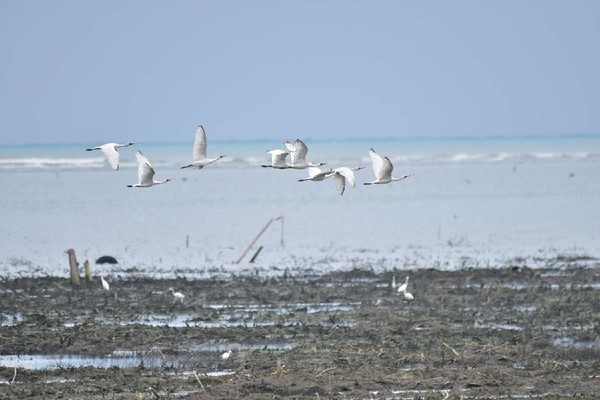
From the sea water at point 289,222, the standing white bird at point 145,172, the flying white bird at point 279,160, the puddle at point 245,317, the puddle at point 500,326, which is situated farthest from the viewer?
the sea water at point 289,222

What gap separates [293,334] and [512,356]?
335 cm

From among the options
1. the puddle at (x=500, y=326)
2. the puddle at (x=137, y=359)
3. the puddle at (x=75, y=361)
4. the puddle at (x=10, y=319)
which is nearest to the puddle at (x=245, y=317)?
the puddle at (x=10, y=319)

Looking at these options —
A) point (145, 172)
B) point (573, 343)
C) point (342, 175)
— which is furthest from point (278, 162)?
point (573, 343)

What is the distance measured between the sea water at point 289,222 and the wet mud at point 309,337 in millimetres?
2747

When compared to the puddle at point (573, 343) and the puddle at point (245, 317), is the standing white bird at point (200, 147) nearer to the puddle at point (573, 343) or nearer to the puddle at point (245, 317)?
the puddle at point (245, 317)

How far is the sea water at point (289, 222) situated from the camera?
89.0 feet

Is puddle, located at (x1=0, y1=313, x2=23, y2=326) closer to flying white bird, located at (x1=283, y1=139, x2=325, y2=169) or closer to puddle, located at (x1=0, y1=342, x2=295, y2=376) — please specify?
puddle, located at (x1=0, y1=342, x2=295, y2=376)

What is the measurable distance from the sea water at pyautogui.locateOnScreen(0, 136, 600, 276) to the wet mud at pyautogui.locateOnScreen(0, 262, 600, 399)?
2747 mm

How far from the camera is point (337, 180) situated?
17.9 meters

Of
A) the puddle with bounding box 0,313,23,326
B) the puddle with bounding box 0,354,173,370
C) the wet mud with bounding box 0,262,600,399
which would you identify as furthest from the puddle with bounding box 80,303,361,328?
the puddle with bounding box 0,354,173,370

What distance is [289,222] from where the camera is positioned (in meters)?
39.6

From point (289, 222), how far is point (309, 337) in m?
23.1

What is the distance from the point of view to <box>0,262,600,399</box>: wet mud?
13336mm

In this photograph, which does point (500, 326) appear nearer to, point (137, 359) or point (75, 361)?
point (137, 359)
